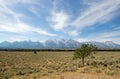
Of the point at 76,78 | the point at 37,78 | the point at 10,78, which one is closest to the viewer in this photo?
the point at 76,78

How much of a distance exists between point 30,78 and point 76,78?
6133 mm

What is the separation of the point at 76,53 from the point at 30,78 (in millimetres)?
14847

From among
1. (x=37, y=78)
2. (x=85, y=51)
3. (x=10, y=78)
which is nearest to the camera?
(x=37, y=78)

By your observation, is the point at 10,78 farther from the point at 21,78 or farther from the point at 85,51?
the point at 85,51

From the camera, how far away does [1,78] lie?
19.0 meters

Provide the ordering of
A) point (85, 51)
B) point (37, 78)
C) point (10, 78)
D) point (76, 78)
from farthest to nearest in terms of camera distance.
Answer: point (85, 51) < point (10, 78) < point (37, 78) < point (76, 78)

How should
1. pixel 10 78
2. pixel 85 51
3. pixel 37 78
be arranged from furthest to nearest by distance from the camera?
pixel 85 51 → pixel 10 78 → pixel 37 78

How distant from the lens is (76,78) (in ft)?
46.2

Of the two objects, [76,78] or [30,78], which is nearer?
[76,78]

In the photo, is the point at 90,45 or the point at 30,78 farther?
the point at 90,45

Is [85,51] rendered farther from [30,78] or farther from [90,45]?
[30,78]

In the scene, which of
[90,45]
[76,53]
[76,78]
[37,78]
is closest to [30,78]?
[37,78]

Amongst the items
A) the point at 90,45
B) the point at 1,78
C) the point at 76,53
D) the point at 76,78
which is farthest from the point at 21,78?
the point at 90,45

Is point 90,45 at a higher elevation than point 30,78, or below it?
higher
